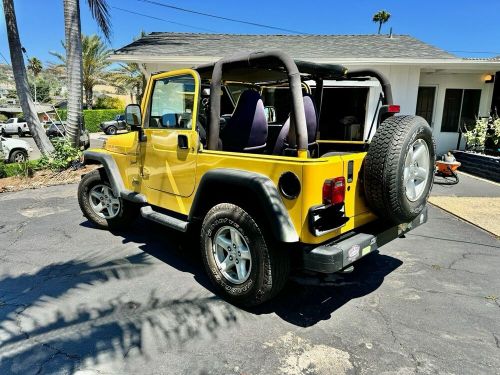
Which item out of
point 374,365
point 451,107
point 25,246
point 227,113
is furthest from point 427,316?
point 451,107

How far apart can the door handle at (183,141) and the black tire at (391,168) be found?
1.70 meters

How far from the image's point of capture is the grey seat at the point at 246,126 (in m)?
3.45

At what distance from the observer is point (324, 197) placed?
109 inches

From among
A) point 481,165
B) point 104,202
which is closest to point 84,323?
point 104,202

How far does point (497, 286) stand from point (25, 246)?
555cm

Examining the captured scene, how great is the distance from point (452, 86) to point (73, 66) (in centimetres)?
1174

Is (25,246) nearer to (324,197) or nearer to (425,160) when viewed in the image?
(324,197)

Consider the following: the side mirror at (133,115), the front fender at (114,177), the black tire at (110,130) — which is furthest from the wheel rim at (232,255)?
the black tire at (110,130)

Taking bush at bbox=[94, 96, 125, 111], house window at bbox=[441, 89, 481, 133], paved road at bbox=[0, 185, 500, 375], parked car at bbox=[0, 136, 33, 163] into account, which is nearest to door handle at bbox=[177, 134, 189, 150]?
paved road at bbox=[0, 185, 500, 375]

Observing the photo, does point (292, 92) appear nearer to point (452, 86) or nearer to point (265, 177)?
point (265, 177)

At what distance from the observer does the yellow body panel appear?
272 centimetres

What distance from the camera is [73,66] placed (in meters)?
9.70

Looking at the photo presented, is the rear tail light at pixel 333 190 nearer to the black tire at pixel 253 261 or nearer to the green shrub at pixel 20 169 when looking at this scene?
the black tire at pixel 253 261

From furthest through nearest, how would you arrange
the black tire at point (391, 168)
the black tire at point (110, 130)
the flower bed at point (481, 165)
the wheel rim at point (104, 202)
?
the black tire at point (110, 130) → the flower bed at point (481, 165) → the wheel rim at point (104, 202) → the black tire at point (391, 168)
